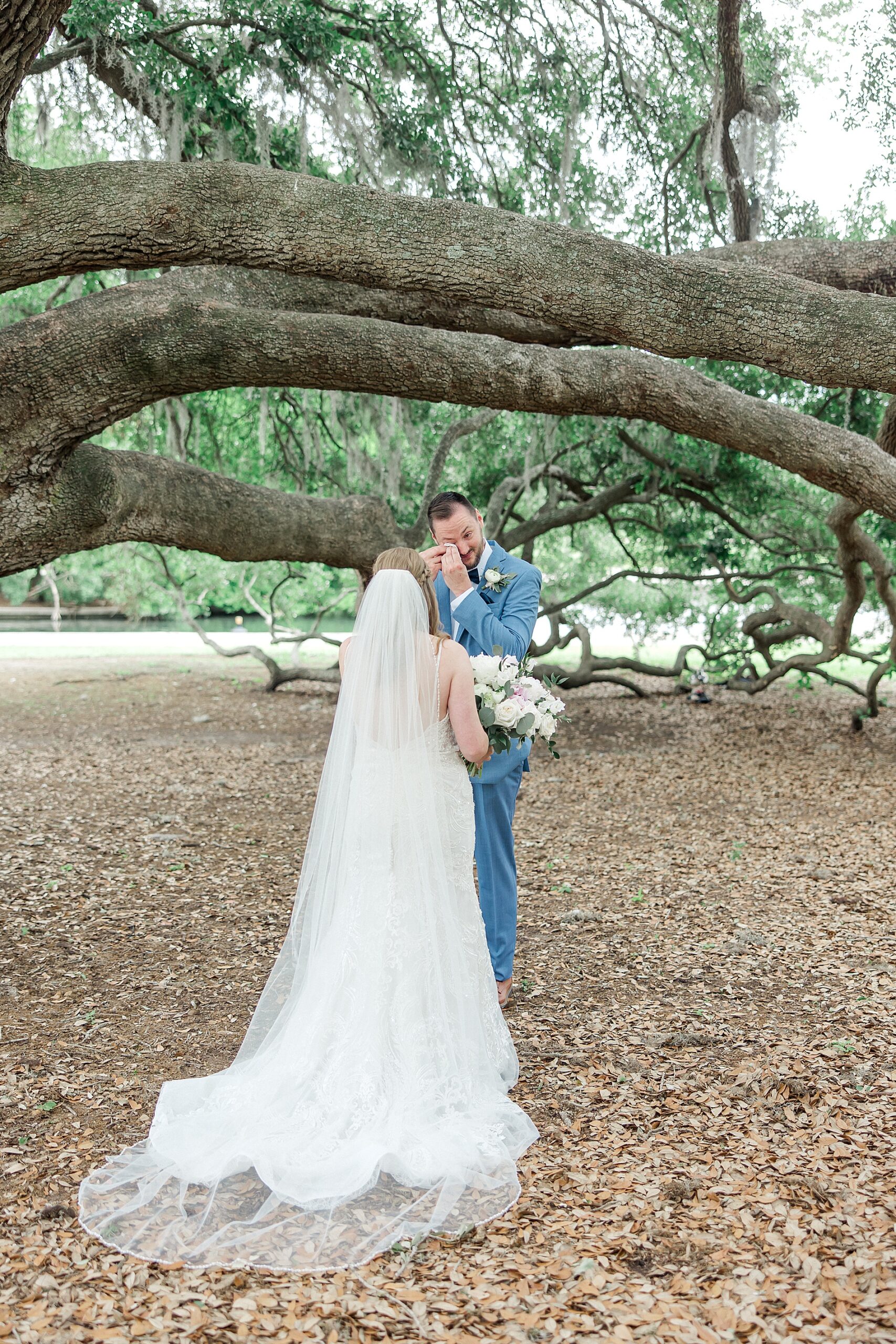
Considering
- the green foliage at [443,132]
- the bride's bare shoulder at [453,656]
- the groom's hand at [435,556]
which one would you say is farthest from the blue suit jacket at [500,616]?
the green foliage at [443,132]

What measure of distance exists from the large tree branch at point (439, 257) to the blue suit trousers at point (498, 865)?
1865 millimetres

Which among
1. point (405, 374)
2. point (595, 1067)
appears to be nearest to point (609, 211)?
point (405, 374)

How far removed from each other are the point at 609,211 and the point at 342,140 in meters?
2.42

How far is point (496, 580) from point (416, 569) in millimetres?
748

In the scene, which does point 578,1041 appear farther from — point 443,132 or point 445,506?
point 443,132

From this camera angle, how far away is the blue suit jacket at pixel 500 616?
159 inches

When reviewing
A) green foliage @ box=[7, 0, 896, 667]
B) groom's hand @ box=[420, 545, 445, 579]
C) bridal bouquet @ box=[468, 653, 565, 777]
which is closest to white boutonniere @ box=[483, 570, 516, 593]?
groom's hand @ box=[420, 545, 445, 579]

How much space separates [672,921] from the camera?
5.27m

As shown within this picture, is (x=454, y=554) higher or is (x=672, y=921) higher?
(x=454, y=554)

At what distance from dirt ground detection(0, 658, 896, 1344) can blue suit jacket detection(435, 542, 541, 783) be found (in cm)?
103

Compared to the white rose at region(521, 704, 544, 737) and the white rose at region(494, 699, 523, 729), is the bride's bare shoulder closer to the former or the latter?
the white rose at region(494, 699, 523, 729)

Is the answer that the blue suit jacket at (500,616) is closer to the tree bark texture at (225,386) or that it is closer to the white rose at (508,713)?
the white rose at (508,713)

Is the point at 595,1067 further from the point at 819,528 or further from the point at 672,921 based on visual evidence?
the point at 819,528

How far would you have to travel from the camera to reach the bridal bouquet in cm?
373
